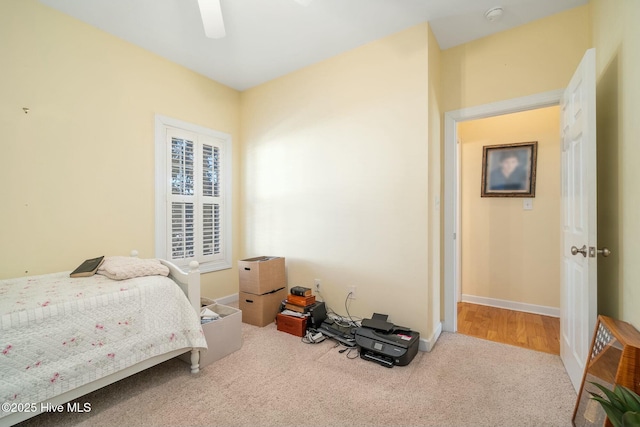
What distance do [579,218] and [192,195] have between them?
11.1 ft

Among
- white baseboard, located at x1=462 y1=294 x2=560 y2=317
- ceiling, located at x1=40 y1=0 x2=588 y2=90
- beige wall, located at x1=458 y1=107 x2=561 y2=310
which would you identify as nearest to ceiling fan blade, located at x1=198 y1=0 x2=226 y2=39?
ceiling, located at x1=40 y1=0 x2=588 y2=90

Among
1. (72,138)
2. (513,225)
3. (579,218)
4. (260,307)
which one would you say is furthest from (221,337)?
(513,225)

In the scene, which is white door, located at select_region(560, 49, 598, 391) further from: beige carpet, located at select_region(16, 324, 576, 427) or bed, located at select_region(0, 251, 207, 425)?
bed, located at select_region(0, 251, 207, 425)

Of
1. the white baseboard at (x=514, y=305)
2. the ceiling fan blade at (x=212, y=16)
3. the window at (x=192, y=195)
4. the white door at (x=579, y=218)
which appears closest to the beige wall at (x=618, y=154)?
the white door at (x=579, y=218)

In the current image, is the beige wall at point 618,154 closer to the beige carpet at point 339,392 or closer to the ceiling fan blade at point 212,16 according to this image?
the beige carpet at point 339,392

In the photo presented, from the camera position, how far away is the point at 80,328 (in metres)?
1.48

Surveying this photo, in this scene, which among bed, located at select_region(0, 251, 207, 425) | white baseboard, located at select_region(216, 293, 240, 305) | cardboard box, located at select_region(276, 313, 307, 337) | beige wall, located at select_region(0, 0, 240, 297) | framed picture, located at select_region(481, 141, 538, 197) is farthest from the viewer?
white baseboard, located at select_region(216, 293, 240, 305)

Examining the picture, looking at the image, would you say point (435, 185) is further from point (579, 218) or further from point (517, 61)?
point (517, 61)

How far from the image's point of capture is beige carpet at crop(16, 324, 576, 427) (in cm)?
152

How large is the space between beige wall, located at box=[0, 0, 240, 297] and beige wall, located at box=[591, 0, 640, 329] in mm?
3514

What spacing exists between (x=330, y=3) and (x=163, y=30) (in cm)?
148

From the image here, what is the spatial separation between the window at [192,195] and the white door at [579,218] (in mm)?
3304

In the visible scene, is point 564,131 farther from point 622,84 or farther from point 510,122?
point 510,122

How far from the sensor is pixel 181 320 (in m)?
1.88
